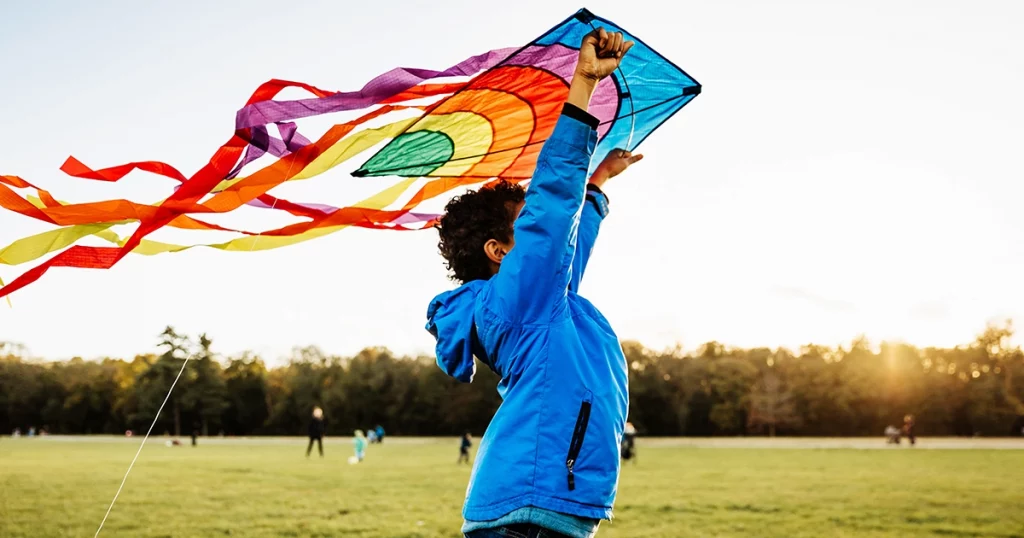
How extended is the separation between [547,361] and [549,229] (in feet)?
1.13

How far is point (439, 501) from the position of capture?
1159cm

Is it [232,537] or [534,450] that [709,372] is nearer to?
[232,537]

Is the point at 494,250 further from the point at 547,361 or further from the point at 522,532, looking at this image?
the point at 522,532

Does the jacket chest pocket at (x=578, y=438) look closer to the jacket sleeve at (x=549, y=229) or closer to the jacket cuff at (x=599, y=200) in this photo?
the jacket sleeve at (x=549, y=229)

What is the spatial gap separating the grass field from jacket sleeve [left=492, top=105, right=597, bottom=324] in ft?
22.7

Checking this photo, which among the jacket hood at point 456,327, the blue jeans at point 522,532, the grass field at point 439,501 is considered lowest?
the grass field at point 439,501

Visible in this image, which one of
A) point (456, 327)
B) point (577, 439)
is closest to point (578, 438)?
point (577, 439)

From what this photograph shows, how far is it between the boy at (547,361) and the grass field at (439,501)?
675cm

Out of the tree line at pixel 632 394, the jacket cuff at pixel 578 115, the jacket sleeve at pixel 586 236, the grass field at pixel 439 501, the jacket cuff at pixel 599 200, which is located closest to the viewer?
the jacket cuff at pixel 578 115

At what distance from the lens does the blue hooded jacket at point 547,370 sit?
188 cm

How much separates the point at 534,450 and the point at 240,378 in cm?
7013

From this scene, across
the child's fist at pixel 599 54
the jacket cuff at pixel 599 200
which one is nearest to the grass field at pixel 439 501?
the jacket cuff at pixel 599 200

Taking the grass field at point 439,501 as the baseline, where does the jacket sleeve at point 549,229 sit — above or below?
above

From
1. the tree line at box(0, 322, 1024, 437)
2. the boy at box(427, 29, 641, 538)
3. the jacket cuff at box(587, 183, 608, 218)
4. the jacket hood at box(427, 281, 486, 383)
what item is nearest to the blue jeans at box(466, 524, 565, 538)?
the boy at box(427, 29, 641, 538)
